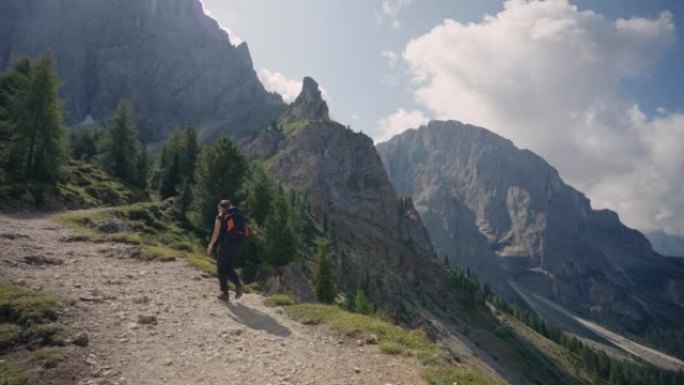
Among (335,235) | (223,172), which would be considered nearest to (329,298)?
(223,172)

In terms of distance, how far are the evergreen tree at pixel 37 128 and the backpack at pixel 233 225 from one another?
40.5 meters

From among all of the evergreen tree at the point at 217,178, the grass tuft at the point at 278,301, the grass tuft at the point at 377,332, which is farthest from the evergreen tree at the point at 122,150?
the grass tuft at the point at 377,332

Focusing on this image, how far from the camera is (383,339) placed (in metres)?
12.3

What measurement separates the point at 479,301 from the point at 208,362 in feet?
659

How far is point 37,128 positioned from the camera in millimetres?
47188

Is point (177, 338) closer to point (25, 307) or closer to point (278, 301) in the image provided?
point (25, 307)

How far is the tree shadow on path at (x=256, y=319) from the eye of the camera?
13148 mm

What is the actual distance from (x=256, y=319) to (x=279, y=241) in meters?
24.9

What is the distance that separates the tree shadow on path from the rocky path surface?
33 mm

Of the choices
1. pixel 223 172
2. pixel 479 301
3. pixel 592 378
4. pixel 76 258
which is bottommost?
pixel 592 378

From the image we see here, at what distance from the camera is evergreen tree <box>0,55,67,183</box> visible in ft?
152

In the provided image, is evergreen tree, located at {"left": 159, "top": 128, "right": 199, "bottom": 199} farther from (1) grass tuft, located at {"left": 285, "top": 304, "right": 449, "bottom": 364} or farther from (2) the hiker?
(1) grass tuft, located at {"left": 285, "top": 304, "right": 449, "bottom": 364}

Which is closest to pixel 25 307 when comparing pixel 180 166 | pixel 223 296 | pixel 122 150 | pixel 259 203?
pixel 223 296

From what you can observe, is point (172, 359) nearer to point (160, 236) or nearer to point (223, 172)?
point (160, 236)
